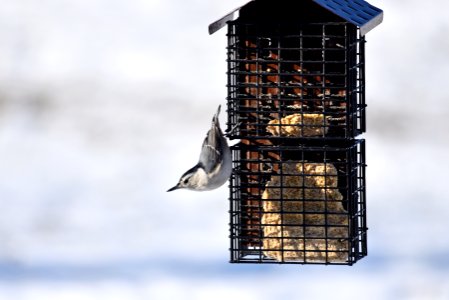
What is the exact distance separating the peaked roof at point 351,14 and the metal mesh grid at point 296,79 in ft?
0.24

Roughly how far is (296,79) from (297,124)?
23cm

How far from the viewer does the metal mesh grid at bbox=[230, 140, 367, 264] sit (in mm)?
10406

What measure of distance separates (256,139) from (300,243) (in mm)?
553

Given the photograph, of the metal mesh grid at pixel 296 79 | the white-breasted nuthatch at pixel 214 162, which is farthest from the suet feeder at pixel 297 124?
the white-breasted nuthatch at pixel 214 162

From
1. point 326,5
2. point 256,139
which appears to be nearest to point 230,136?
point 256,139

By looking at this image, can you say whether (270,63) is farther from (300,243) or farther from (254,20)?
(300,243)

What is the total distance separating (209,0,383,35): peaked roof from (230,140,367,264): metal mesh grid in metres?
0.57

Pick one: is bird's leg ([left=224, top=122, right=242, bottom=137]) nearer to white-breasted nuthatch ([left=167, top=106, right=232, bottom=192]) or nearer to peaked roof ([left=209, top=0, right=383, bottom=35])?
white-breasted nuthatch ([left=167, top=106, right=232, bottom=192])

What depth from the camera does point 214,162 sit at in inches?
404

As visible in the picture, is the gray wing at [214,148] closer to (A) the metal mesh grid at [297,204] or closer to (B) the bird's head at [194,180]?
(B) the bird's head at [194,180]

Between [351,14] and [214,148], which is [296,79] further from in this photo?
[214,148]

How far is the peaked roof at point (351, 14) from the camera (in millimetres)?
10125

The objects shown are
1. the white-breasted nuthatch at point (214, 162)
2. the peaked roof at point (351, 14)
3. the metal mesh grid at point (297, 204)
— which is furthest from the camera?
the metal mesh grid at point (297, 204)

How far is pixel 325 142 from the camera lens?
34.0 feet
